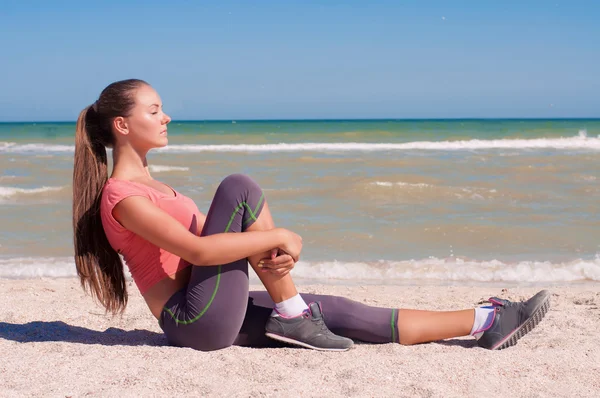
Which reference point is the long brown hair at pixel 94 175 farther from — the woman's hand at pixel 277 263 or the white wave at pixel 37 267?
the white wave at pixel 37 267

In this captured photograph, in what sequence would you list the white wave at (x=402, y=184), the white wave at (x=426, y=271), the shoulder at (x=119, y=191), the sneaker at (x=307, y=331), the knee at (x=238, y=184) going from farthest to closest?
the white wave at (x=402, y=184)
the white wave at (x=426, y=271)
the sneaker at (x=307, y=331)
the knee at (x=238, y=184)
the shoulder at (x=119, y=191)

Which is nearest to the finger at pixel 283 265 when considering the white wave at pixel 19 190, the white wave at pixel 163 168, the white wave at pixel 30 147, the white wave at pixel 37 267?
the white wave at pixel 37 267

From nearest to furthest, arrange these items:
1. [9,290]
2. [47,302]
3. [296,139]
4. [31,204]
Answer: [47,302] < [9,290] < [31,204] < [296,139]

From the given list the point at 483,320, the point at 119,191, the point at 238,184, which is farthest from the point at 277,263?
the point at 483,320

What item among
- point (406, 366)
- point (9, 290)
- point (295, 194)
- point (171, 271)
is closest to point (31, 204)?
point (295, 194)

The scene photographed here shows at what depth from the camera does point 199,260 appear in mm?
2686

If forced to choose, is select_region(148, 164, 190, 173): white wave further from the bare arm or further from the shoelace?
the bare arm

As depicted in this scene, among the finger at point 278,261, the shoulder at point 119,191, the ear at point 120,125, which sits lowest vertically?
the finger at point 278,261

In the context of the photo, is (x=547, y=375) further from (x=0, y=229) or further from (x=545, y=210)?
(x=0, y=229)

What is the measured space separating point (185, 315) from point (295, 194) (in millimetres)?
6683

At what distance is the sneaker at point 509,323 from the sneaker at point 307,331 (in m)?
0.72

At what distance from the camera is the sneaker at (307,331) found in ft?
10.1

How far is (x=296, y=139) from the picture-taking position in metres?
30.0

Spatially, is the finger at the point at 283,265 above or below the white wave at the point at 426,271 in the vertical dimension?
above
